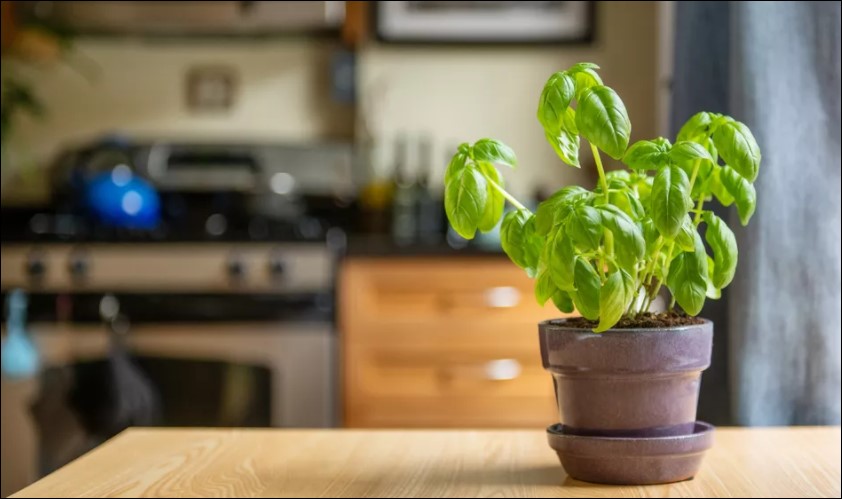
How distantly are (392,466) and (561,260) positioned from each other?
0.83 ft

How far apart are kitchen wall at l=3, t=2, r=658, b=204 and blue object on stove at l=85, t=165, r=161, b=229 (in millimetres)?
330

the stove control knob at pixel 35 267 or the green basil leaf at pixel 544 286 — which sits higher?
the green basil leaf at pixel 544 286

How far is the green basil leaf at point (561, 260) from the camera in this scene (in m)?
0.73

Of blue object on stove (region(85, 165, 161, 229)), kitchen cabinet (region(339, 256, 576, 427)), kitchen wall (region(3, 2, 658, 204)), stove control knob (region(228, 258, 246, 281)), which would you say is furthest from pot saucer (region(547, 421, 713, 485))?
kitchen wall (region(3, 2, 658, 204))

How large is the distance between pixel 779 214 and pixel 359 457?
0.64 metres

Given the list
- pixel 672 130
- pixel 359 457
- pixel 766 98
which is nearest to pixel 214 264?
pixel 672 130

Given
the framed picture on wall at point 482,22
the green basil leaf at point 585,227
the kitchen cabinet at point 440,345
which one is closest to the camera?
the green basil leaf at point 585,227

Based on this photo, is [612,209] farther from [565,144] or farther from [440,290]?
[440,290]

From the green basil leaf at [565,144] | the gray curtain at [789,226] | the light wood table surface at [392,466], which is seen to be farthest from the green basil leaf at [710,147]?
the gray curtain at [789,226]

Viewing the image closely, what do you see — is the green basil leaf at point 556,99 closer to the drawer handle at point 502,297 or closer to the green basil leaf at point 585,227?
the green basil leaf at point 585,227

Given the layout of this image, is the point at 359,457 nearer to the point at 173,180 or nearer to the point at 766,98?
the point at 766,98

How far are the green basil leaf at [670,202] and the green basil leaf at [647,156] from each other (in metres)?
0.03

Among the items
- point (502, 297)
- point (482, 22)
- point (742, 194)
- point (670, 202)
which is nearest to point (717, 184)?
point (742, 194)

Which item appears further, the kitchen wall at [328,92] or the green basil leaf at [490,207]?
the kitchen wall at [328,92]
